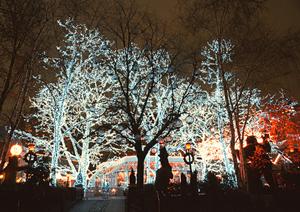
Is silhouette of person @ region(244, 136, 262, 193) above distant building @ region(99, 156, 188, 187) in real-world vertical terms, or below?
below

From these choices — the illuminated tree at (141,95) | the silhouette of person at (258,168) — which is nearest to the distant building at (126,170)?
the illuminated tree at (141,95)

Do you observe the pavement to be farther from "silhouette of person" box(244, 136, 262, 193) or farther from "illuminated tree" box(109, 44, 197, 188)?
"silhouette of person" box(244, 136, 262, 193)

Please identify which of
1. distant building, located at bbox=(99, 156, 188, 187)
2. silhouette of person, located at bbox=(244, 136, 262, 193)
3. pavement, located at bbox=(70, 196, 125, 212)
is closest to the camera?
silhouette of person, located at bbox=(244, 136, 262, 193)

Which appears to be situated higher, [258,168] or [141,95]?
[141,95]

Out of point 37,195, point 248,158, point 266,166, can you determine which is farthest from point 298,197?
point 37,195

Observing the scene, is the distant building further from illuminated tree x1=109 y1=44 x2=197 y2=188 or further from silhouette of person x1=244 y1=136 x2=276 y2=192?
silhouette of person x1=244 y1=136 x2=276 y2=192

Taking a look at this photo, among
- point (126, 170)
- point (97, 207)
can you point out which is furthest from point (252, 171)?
point (126, 170)

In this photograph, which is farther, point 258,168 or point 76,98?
point 76,98

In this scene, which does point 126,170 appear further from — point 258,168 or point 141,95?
point 258,168

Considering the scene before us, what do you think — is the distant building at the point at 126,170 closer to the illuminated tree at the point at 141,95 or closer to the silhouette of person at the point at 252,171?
the illuminated tree at the point at 141,95

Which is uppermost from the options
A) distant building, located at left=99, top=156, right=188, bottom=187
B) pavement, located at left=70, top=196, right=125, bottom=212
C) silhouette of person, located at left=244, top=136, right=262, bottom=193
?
distant building, located at left=99, top=156, right=188, bottom=187

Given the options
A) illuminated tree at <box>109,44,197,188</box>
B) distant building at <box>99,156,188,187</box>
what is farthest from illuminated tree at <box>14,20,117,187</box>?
distant building at <box>99,156,188,187</box>

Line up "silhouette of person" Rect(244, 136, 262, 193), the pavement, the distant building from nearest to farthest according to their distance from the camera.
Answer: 1. "silhouette of person" Rect(244, 136, 262, 193)
2. the pavement
3. the distant building

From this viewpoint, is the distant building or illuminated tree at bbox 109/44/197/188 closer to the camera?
illuminated tree at bbox 109/44/197/188
